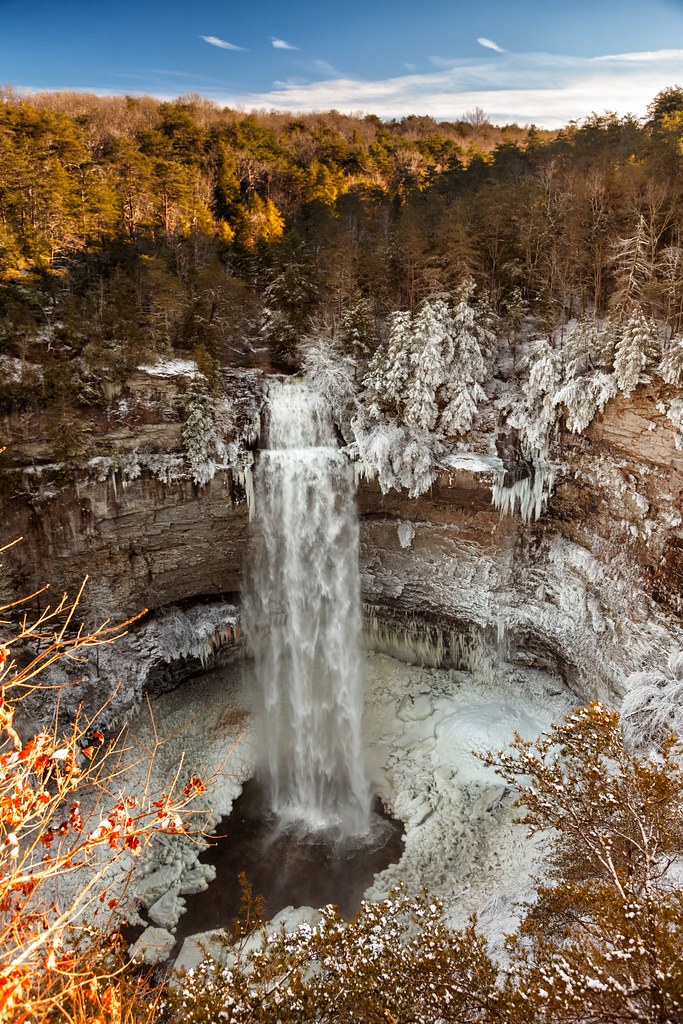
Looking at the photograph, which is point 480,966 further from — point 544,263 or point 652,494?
point 544,263

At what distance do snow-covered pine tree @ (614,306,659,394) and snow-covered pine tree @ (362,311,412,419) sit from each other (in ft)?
23.2

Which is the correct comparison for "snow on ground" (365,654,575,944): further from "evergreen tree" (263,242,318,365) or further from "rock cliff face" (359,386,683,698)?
"evergreen tree" (263,242,318,365)

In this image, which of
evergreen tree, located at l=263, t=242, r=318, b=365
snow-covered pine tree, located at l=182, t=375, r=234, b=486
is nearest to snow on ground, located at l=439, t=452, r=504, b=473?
snow-covered pine tree, located at l=182, t=375, r=234, b=486

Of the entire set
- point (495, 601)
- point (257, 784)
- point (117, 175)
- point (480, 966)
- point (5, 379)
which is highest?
point (117, 175)

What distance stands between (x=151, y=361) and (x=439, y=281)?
11.7 m

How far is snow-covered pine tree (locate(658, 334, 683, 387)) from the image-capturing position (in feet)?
49.4

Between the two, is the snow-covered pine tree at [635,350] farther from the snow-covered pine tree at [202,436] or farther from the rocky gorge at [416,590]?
the snow-covered pine tree at [202,436]

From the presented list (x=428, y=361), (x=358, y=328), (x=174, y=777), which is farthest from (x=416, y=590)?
(x=174, y=777)

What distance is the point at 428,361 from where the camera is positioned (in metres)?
19.2

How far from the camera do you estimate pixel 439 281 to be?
2156cm

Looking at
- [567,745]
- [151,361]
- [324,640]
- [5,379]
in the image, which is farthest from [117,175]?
[567,745]

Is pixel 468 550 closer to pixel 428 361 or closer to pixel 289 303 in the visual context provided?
pixel 428 361

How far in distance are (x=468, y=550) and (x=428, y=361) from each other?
7.25 metres

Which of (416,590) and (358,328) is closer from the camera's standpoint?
(416,590)
